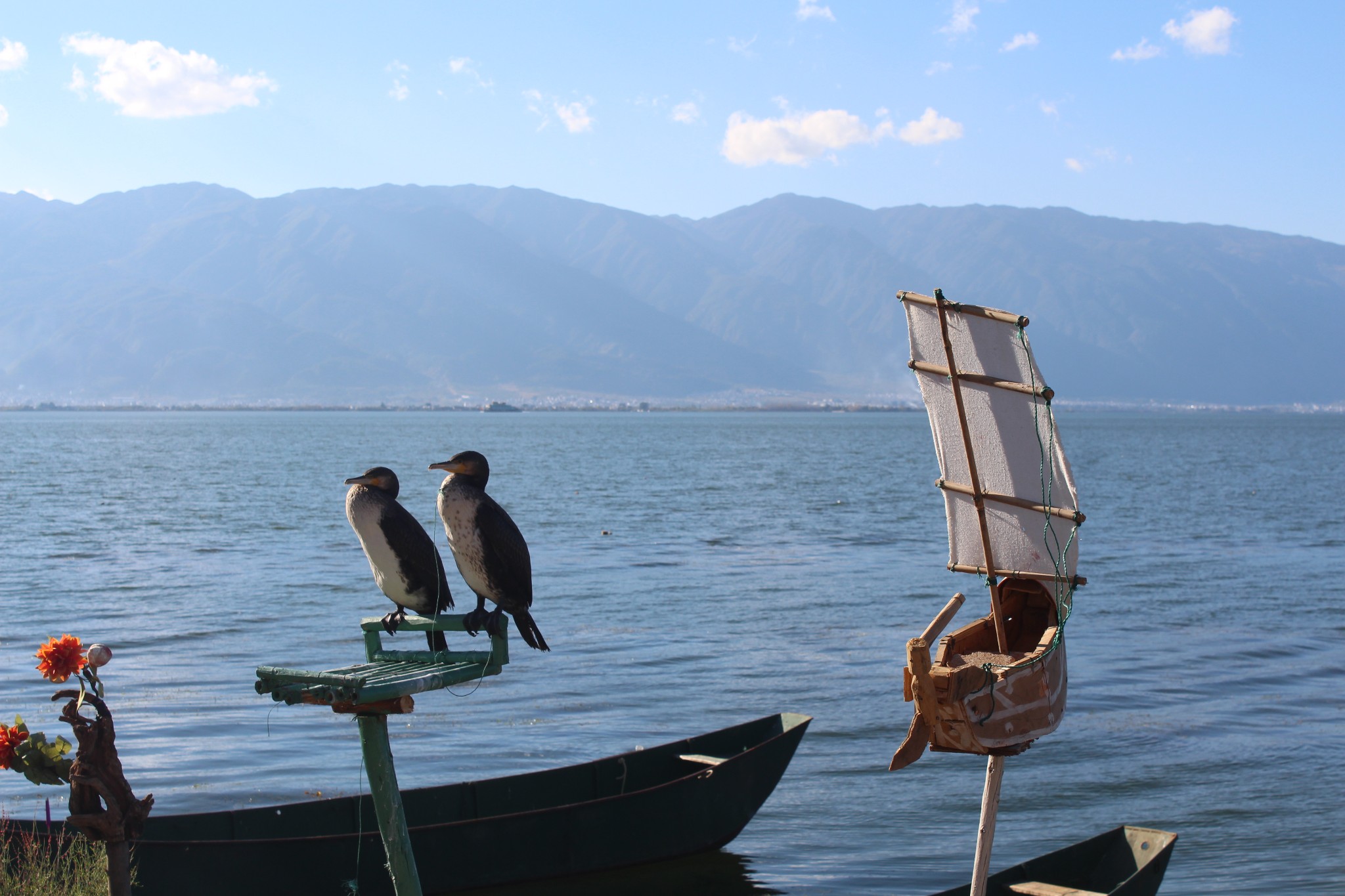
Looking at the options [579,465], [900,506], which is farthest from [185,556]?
[579,465]

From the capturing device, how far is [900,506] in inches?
2325

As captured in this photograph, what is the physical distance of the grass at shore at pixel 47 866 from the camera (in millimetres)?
8602

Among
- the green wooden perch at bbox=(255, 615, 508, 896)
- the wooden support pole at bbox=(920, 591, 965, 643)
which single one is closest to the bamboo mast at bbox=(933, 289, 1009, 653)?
the wooden support pole at bbox=(920, 591, 965, 643)

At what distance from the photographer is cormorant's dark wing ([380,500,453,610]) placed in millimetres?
8016

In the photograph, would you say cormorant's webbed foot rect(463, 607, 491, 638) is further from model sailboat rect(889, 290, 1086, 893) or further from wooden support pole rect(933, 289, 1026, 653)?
wooden support pole rect(933, 289, 1026, 653)

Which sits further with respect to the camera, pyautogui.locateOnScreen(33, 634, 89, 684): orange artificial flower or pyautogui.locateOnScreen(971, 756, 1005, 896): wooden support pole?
pyautogui.locateOnScreen(971, 756, 1005, 896): wooden support pole

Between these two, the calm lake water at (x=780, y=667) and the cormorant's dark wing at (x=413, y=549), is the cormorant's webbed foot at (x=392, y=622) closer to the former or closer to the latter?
the cormorant's dark wing at (x=413, y=549)

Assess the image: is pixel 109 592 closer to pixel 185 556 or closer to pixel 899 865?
pixel 185 556

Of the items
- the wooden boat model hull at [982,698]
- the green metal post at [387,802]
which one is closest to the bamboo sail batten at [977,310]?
the wooden boat model hull at [982,698]

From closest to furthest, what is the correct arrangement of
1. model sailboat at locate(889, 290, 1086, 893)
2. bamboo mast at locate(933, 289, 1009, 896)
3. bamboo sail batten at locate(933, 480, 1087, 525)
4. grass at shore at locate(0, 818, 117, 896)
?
model sailboat at locate(889, 290, 1086, 893) → bamboo sail batten at locate(933, 480, 1087, 525) → bamboo mast at locate(933, 289, 1009, 896) → grass at shore at locate(0, 818, 117, 896)

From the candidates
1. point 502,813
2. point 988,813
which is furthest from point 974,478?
point 502,813

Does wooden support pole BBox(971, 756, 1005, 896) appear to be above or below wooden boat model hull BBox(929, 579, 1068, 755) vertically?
below

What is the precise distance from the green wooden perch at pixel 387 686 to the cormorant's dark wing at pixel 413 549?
0.23m

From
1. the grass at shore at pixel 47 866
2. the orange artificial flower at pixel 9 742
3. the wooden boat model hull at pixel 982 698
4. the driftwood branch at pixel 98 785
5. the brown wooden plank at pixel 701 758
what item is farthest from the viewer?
the brown wooden plank at pixel 701 758
